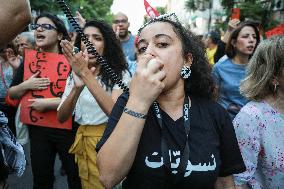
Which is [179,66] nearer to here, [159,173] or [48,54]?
[159,173]

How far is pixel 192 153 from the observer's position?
5.73 ft

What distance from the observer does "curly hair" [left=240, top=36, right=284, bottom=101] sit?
241 centimetres

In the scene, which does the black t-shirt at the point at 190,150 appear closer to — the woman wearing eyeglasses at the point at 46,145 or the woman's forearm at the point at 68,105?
the woman's forearm at the point at 68,105

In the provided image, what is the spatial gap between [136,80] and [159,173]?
1.55 feet

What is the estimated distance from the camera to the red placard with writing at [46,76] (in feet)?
11.8

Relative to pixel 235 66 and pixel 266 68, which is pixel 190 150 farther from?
pixel 235 66

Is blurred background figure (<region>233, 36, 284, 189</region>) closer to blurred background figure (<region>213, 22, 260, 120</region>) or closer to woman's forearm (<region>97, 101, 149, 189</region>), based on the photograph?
woman's forearm (<region>97, 101, 149, 189</region>)

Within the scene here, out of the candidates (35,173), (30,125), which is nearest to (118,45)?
(30,125)

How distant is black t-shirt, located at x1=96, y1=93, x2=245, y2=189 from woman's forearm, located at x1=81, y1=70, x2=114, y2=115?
0.92m

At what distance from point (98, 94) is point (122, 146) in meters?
1.25

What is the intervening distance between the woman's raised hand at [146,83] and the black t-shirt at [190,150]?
0.86ft

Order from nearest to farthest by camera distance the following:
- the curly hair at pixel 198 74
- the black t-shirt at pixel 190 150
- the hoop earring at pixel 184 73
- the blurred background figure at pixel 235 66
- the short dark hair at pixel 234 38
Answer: the black t-shirt at pixel 190 150, the hoop earring at pixel 184 73, the curly hair at pixel 198 74, the blurred background figure at pixel 235 66, the short dark hair at pixel 234 38

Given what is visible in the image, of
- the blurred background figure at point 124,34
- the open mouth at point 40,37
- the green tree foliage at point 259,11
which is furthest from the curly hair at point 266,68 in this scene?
the green tree foliage at point 259,11

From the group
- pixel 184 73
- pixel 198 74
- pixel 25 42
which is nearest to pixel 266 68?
pixel 198 74
